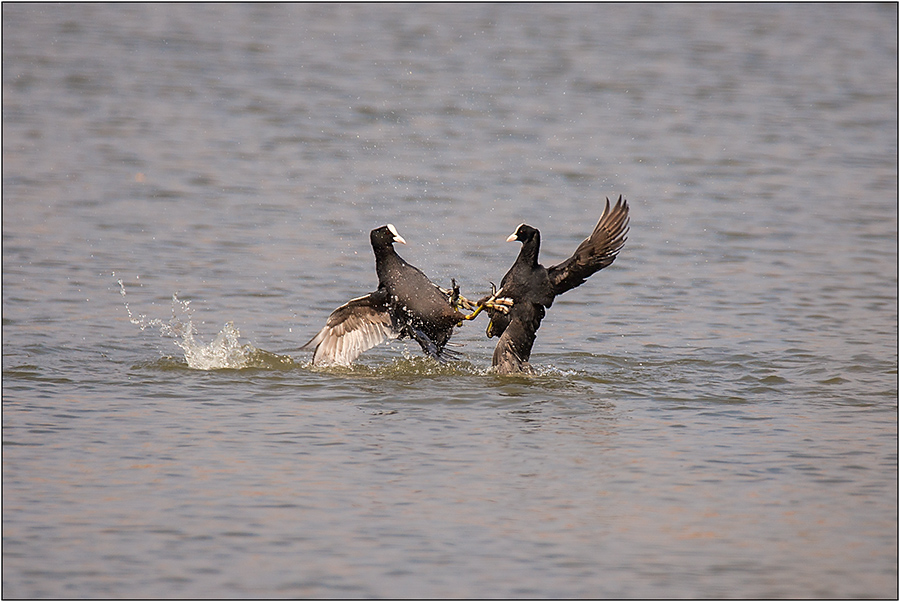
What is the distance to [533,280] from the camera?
7.26 metres

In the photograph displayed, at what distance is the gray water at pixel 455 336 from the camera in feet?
15.9

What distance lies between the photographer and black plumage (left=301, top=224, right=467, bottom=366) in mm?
7496

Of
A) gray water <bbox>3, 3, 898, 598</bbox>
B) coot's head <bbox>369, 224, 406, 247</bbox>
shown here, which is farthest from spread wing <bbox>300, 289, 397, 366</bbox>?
coot's head <bbox>369, 224, 406, 247</bbox>

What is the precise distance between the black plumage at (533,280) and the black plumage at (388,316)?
14.8 inches

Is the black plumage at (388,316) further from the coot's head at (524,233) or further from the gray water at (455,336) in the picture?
the coot's head at (524,233)

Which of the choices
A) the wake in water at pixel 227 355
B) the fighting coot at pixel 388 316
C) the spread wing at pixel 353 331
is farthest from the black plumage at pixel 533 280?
the wake in water at pixel 227 355

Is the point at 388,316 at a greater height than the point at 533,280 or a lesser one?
lesser

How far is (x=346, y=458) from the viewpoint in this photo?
5.79m

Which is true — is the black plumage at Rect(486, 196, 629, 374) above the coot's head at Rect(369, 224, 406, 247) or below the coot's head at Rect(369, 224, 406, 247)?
below

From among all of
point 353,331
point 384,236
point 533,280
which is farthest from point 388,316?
point 533,280

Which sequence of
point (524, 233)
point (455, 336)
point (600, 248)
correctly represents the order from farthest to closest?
point (455, 336), point (524, 233), point (600, 248)

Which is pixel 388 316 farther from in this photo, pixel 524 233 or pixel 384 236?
pixel 524 233

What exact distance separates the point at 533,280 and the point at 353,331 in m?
1.24

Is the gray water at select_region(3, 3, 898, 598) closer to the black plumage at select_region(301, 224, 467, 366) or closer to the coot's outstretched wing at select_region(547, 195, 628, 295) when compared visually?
the black plumage at select_region(301, 224, 467, 366)
